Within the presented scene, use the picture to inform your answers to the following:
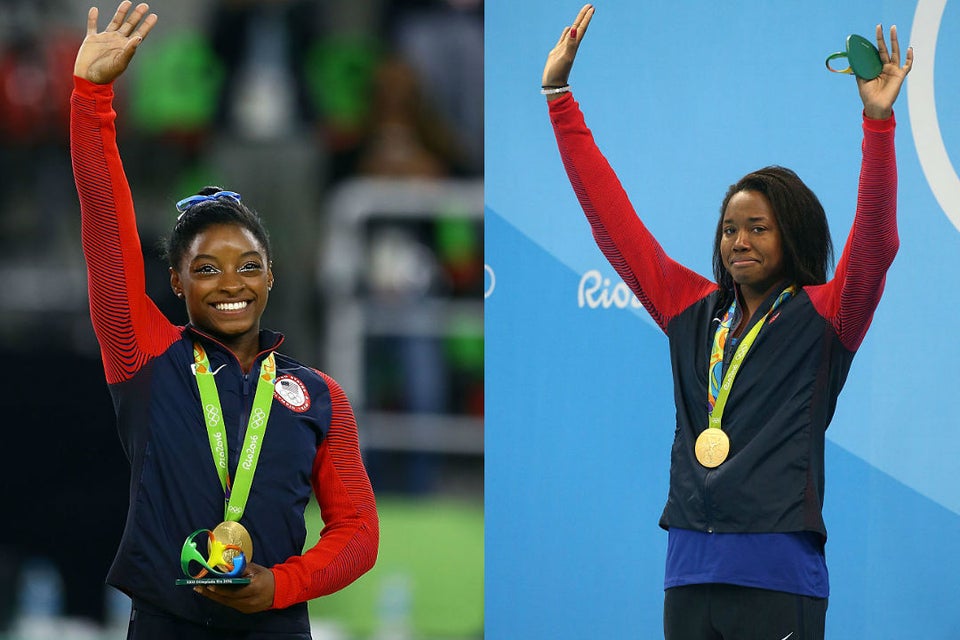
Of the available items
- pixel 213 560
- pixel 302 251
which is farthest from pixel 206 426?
pixel 302 251

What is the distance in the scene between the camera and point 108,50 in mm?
2738

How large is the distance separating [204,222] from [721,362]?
44.0 inches

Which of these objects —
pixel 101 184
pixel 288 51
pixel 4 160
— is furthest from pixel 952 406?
pixel 4 160

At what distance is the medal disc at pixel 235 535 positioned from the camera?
2648mm

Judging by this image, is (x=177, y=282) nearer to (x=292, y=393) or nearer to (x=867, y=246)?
(x=292, y=393)

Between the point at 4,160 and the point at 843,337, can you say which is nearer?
the point at 843,337

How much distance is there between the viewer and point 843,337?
291cm

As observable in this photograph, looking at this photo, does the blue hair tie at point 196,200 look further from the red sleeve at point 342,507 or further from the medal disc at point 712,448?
the medal disc at point 712,448

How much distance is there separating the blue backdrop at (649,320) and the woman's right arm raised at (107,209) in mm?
1249

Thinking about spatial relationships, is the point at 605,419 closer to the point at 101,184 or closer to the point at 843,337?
the point at 843,337

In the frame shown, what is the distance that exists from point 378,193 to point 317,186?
0.38m

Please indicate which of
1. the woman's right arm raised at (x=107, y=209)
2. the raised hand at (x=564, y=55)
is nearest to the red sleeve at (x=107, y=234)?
the woman's right arm raised at (x=107, y=209)

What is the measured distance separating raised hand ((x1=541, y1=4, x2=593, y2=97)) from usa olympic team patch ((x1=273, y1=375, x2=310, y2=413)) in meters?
0.89

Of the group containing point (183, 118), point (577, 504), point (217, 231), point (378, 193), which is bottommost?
point (577, 504)
